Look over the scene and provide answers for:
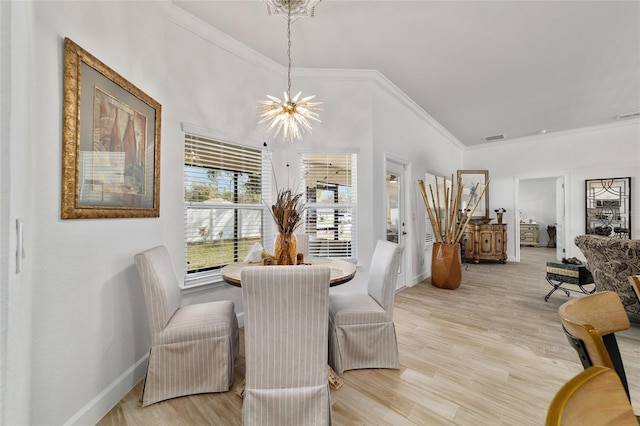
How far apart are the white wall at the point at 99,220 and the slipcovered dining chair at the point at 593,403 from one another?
4.47 feet

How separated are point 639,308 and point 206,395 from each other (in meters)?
4.08

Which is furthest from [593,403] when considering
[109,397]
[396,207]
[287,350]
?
[396,207]

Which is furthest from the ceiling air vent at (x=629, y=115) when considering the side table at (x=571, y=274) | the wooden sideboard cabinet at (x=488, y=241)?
the side table at (x=571, y=274)

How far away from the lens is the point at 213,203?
2.70 meters

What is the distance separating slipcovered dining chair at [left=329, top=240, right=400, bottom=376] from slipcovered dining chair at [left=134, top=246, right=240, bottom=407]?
0.78 m

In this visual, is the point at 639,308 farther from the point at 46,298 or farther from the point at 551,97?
the point at 46,298

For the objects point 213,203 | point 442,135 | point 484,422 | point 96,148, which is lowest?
point 484,422

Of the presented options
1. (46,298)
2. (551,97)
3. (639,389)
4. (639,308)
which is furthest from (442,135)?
(46,298)

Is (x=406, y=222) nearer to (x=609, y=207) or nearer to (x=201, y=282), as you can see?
(x=201, y=282)

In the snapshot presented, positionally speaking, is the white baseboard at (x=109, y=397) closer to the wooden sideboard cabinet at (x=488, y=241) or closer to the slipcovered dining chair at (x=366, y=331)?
the slipcovered dining chair at (x=366, y=331)

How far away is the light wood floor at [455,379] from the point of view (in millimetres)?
1605

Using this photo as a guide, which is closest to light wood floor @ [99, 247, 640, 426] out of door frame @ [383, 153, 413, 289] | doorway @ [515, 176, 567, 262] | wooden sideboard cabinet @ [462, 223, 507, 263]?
door frame @ [383, 153, 413, 289]

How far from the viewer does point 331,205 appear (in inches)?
134

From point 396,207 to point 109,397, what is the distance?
12.7 feet
